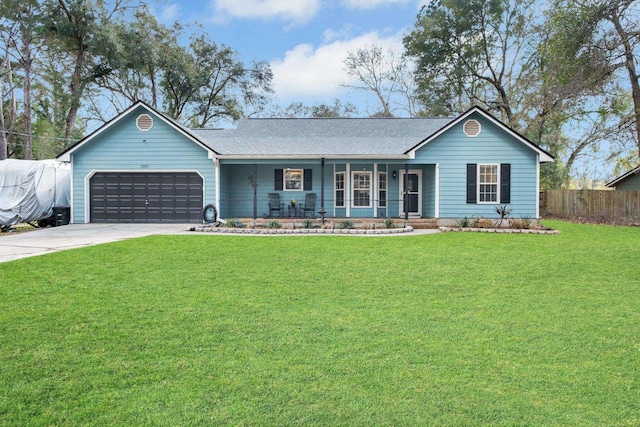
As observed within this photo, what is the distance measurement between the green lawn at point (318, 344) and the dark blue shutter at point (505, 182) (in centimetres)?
845

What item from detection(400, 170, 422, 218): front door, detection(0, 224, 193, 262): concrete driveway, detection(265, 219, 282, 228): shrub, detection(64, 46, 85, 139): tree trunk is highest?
detection(64, 46, 85, 139): tree trunk

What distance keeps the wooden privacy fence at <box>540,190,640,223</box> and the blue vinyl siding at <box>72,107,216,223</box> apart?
17.5 metres

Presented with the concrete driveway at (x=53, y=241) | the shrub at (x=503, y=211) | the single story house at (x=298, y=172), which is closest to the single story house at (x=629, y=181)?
the single story house at (x=298, y=172)

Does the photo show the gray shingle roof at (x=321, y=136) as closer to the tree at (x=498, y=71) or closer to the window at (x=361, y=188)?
the window at (x=361, y=188)

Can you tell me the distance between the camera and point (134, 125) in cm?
1644

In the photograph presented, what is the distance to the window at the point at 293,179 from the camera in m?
17.6

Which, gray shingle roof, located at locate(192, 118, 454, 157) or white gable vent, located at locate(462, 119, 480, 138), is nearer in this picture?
white gable vent, located at locate(462, 119, 480, 138)

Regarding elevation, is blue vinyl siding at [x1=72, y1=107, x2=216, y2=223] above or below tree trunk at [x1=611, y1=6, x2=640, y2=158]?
below

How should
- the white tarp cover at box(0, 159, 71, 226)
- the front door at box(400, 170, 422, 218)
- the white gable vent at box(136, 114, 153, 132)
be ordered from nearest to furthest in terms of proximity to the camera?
the white tarp cover at box(0, 159, 71, 226)
the white gable vent at box(136, 114, 153, 132)
the front door at box(400, 170, 422, 218)

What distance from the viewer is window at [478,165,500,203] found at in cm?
1589

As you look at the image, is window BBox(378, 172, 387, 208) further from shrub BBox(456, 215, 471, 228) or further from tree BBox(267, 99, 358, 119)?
tree BBox(267, 99, 358, 119)

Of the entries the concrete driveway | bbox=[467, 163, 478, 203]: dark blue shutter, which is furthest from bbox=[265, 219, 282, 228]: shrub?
bbox=[467, 163, 478, 203]: dark blue shutter

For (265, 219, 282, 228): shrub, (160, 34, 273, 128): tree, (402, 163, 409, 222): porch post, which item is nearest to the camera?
(265, 219, 282, 228): shrub

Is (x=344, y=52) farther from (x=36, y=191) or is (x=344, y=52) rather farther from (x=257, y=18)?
(x=36, y=191)
